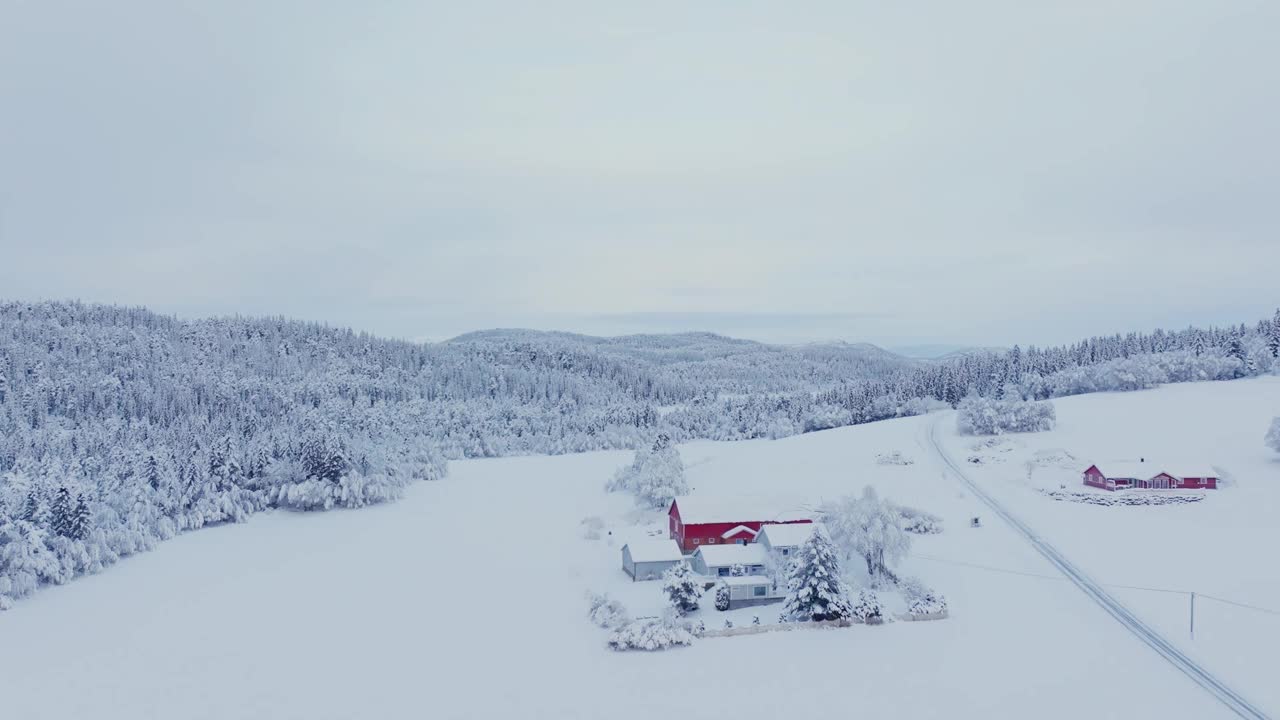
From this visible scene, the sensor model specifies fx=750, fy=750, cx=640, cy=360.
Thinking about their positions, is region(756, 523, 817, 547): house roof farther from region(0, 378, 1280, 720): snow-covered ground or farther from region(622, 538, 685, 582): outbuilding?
region(0, 378, 1280, 720): snow-covered ground

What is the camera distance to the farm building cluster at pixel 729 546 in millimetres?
31922

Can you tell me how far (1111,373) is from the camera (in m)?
79.2

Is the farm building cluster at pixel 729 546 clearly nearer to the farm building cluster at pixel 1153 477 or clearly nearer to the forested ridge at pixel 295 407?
the farm building cluster at pixel 1153 477

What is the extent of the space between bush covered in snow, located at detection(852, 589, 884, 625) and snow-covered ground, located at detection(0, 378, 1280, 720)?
0.60 m

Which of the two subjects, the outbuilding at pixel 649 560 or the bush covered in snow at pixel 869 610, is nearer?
the bush covered in snow at pixel 869 610

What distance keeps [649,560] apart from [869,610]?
1101cm

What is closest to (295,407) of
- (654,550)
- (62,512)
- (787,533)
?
(62,512)

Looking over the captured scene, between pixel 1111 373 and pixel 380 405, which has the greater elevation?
pixel 1111 373

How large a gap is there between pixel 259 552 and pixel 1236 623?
149 feet

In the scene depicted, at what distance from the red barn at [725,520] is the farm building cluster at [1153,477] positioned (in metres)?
19.5

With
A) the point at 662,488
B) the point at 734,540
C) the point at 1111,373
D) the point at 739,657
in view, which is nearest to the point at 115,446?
the point at 662,488

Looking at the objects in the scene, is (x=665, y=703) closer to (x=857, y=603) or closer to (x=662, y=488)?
(x=857, y=603)

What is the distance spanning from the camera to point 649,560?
35469mm

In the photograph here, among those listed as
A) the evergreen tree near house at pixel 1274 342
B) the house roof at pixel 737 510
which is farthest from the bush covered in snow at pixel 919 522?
the evergreen tree near house at pixel 1274 342
